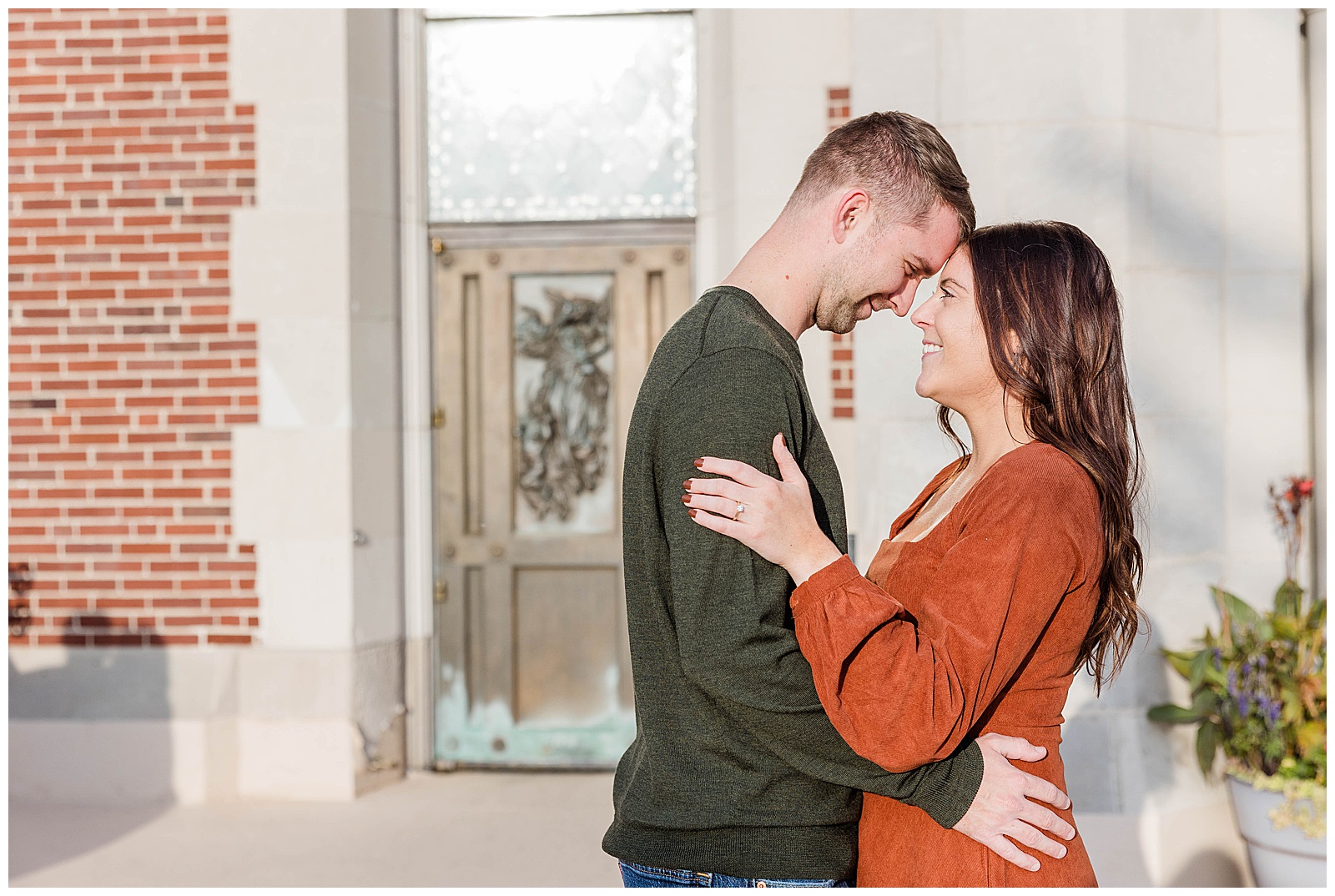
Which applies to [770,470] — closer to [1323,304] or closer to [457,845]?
[457,845]

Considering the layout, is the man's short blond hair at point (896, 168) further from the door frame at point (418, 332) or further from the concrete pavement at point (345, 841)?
the door frame at point (418, 332)

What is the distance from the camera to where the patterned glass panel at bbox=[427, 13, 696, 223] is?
201 inches

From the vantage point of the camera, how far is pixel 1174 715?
3.95 metres

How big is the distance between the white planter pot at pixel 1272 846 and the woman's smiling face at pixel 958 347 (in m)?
2.98

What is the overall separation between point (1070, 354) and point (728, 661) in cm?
72

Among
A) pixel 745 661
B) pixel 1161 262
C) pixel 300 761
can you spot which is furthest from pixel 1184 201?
pixel 300 761

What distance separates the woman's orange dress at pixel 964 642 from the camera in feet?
4.37

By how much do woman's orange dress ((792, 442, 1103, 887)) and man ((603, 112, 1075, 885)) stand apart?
0.14ft

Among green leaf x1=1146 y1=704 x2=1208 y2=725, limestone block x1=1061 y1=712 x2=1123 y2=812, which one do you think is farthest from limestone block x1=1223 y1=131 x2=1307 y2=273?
→ limestone block x1=1061 y1=712 x2=1123 y2=812

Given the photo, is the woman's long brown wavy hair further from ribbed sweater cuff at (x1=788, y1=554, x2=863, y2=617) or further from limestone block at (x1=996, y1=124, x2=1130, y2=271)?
limestone block at (x1=996, y1=124, x2=1130, y2=271)

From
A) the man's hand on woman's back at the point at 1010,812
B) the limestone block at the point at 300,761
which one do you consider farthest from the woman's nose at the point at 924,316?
the limestone block at the point at 300,761

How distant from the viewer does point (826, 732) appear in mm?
1401


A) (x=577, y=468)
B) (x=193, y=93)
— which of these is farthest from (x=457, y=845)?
(x=193, y=93)

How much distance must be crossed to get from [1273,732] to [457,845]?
3.14 metres
